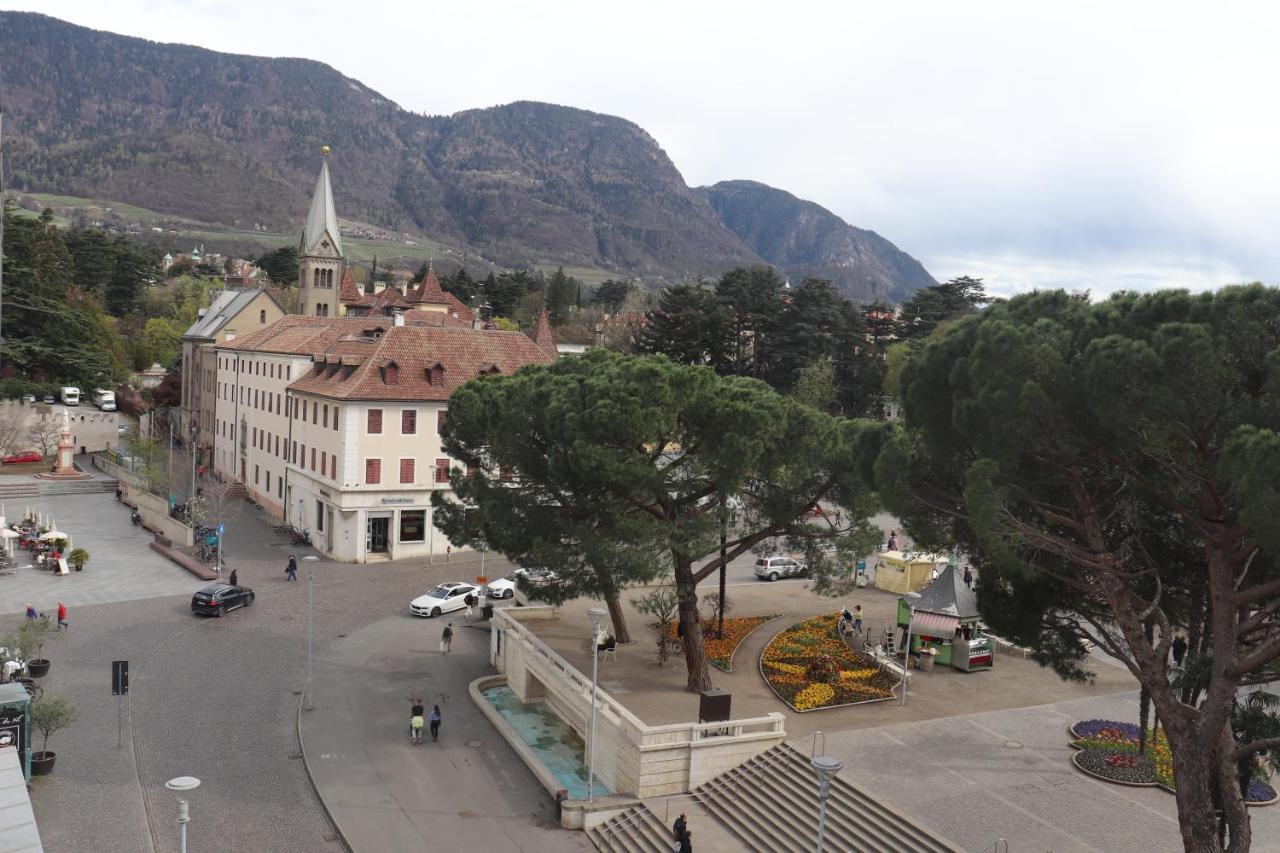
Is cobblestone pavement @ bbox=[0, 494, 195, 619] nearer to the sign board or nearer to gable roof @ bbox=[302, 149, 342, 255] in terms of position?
the sign board

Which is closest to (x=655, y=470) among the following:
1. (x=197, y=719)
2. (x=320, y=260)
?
(x=197, y=719)

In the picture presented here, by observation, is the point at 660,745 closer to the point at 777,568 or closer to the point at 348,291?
the point at 777,568

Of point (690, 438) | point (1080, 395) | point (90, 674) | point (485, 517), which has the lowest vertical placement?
point (90, 674)

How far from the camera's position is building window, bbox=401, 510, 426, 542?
156ft

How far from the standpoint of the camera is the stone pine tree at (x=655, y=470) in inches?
932

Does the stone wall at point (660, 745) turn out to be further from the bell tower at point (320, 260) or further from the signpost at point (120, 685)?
the bell tower at point (320, 260)

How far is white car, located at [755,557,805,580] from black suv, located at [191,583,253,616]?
22.6m

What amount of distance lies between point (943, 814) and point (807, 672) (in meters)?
8.82

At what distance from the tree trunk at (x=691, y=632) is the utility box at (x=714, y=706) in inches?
130

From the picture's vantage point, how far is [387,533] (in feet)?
156

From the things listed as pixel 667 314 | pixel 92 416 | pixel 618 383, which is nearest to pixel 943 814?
pixel 618 383

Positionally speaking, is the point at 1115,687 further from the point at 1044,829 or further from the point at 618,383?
Answer: the point at 618,383

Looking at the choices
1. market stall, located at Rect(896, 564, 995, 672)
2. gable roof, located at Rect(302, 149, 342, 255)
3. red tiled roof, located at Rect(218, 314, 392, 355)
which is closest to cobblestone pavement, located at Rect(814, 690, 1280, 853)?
market stall, located at Rect(896, 564, 995, 672)

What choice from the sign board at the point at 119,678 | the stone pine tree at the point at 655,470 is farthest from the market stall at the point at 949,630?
the sign board at the point at 119,678
